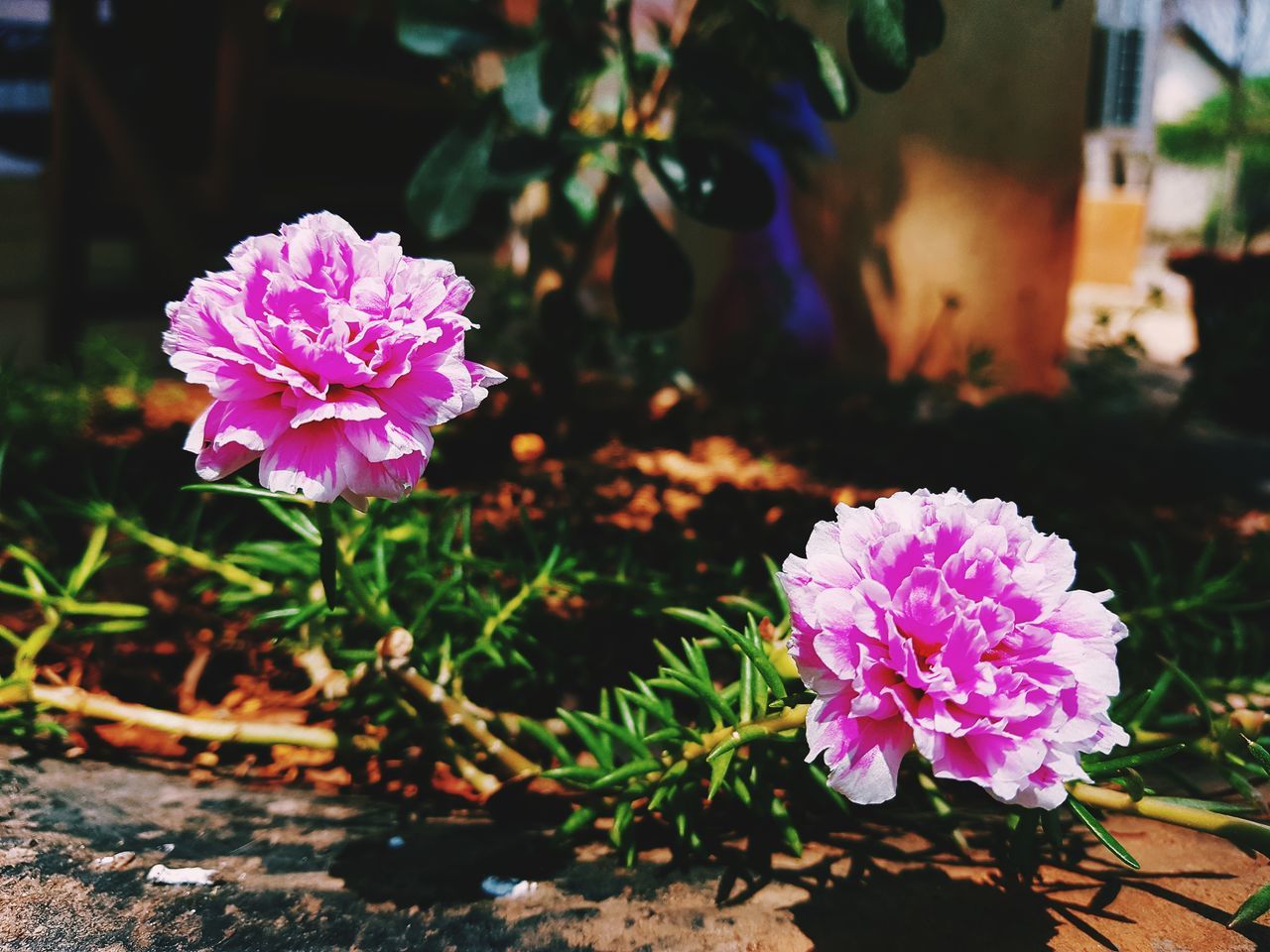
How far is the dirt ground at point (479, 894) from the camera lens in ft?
3.07

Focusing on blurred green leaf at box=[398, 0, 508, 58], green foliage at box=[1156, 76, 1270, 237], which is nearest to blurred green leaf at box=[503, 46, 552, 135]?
blurred green leaf at box=[398, 0, 508, 58]

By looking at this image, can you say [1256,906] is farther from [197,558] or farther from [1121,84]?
[1121,84]

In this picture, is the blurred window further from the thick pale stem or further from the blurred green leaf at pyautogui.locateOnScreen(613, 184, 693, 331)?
the thick pale stem

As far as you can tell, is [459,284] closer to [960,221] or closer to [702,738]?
[702,738]

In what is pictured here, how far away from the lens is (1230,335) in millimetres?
2779

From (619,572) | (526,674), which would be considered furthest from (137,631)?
(619,572)

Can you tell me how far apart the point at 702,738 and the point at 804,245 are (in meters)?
3.10

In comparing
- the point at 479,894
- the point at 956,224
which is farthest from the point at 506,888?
the point at 956,224

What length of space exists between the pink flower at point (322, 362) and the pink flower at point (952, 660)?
33 centimetres

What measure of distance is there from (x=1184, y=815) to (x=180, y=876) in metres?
0.93

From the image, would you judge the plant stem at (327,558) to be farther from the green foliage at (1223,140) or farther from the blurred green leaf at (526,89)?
the green foliage at (1223,140)

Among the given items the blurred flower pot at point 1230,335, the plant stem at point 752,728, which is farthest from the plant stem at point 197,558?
the blurred flower pot at point 1230,335

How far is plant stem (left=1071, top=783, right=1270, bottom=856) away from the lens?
866mm

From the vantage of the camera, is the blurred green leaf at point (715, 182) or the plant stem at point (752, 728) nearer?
the plant stem at point (752, 728)
